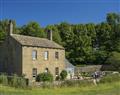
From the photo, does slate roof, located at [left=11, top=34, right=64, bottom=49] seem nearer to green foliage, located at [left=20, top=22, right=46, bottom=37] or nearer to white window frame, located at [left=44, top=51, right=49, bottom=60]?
white window frame, located at [left=44, top=51, right=49, bottom=60]

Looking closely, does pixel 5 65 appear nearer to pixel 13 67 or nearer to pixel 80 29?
pixel 13 67

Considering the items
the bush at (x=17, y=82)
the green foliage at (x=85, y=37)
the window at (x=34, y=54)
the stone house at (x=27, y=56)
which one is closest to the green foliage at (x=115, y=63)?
the green foliage at (x=85, y=37)

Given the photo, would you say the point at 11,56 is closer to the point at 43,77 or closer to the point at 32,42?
the point at 32,42

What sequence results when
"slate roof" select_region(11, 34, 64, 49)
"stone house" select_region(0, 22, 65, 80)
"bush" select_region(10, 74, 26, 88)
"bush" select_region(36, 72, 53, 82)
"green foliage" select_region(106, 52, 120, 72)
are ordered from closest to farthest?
"bush" select_region(10, 74, 26, 88) < "bush" select_region(36, 72, 53, 82) < "stone house" select_region(0, 22, 65, 80) < "slate roof" select_region(11, 34, 64, 49) < "green foliage" select_region(106, 52, 120, 72)

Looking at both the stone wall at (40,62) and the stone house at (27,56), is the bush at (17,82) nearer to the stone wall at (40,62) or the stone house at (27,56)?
the stone house at (27,56)

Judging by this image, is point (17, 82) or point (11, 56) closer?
point (17, 82)

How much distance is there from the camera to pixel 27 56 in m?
51.3

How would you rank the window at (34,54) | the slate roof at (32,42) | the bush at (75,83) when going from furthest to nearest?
the window at (34,54), the slate roof at (32,42), the bush at (75,83)

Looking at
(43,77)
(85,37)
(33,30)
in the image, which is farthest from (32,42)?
(85,37)

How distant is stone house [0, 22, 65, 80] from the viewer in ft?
166

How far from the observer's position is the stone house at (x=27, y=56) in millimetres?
50656

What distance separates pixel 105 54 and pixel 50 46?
39.2 metres

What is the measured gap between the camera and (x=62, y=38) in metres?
99.2

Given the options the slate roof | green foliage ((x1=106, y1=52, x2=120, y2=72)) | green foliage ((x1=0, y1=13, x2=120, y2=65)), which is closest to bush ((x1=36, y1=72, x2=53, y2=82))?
the slate roof
